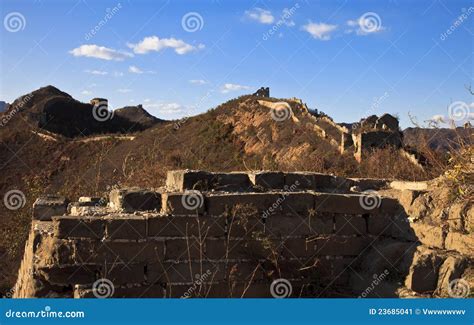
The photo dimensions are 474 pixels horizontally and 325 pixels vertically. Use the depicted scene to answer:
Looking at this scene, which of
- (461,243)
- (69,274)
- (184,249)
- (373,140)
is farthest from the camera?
(373,140)

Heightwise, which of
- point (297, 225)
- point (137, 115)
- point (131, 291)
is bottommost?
point (131, 291)

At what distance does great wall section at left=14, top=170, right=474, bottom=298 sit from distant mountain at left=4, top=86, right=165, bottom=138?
145 ft

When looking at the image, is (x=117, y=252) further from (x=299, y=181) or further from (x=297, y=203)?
(x=299, y=181)

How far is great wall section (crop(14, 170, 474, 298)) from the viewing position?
492cm

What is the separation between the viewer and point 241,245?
17.9ft

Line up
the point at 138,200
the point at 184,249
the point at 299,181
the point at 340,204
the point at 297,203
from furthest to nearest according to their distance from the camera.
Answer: the point at 299,181, the point at 340,204, the point at 297,203, the point at 138,200, the point at 184,249

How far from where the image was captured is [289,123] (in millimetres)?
29125

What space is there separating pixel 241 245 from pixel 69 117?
163 feet

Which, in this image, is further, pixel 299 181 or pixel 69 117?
pixel 69 117

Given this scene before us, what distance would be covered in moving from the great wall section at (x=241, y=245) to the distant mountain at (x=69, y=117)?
44087 millimetres

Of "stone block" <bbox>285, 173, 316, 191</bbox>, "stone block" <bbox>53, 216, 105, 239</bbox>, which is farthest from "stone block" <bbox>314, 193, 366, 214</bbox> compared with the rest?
"stone block" <bbox>53, 216, 105, 239</bbox>

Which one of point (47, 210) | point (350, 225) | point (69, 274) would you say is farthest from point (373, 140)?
point (69, 274)

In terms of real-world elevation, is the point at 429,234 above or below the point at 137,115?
below

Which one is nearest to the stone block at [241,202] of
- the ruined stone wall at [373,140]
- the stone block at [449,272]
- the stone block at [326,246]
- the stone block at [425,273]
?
the stone block at [326,246]
